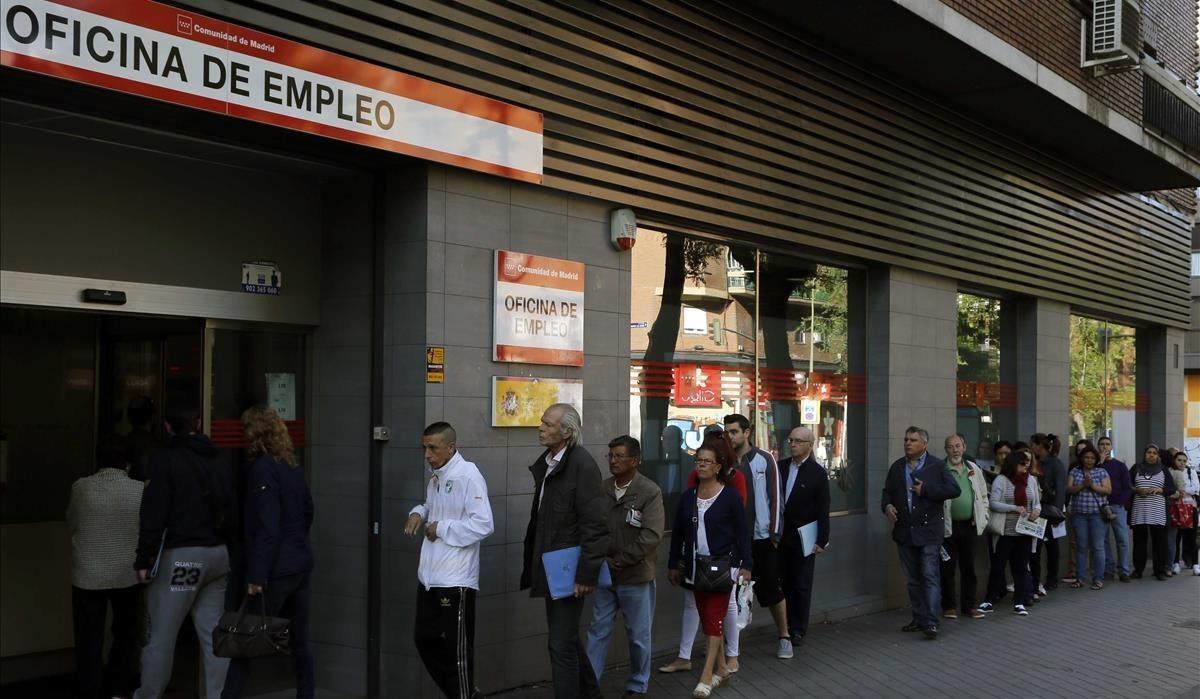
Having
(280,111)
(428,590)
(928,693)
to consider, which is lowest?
(928,693)

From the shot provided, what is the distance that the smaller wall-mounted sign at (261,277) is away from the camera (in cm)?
754

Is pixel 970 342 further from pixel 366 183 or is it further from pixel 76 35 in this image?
pixel 76 35

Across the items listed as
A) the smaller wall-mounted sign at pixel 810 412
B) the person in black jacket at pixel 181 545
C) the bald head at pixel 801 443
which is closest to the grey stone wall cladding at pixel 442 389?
the person in black jacket at pixel 181 545

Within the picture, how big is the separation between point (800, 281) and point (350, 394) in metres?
5.54

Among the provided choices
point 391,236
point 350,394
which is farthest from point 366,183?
point 350,394

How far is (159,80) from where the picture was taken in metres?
5.91

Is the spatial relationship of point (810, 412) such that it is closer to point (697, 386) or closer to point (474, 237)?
point (697, 386)

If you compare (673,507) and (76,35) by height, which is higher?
(76,35)

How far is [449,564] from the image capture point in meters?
6.79

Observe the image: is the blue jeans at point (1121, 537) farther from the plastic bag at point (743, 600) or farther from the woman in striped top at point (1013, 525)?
the plastic bag at point (743, 600)

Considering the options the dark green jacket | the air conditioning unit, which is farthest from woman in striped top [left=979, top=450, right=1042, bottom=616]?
the dark green jacket

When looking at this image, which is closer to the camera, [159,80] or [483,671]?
[159,80]

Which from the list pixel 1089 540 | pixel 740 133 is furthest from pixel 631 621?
pixel 1089 540

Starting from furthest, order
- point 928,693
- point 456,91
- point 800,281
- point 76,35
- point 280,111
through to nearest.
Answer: point 800,281 → point 928,693 → point 456,91 → point 280,111 → point 76,35
